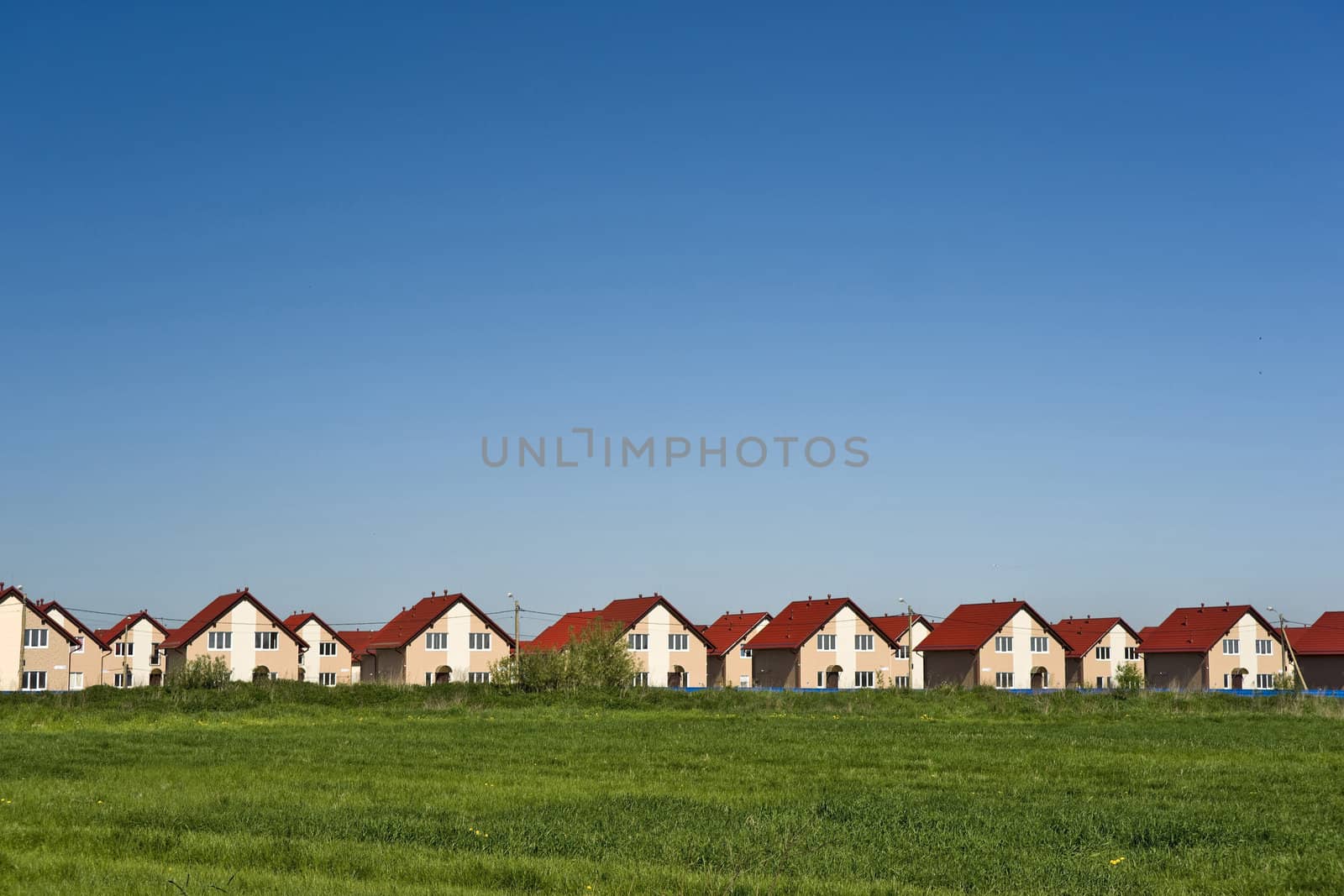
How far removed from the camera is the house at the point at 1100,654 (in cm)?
10350

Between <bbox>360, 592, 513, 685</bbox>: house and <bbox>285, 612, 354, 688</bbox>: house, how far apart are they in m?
11.4

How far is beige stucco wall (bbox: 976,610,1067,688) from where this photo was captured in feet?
312

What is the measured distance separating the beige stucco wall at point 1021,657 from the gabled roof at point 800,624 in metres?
7.75

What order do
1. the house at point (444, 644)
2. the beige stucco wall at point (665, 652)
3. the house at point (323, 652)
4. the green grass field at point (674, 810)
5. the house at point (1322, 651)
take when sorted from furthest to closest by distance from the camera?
the house at point (323, 652) < the house at point (1322, 651) < the beige stucco wall at point (665, 652) < the house at point (444, 644) < the green grass field at point (674, 810)

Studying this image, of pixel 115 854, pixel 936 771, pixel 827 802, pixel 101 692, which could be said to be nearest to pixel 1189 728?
pixel 936 771

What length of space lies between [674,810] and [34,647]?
88396 mm

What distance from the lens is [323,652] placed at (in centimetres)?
10538

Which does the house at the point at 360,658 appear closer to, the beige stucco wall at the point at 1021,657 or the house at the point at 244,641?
the house at the point at 244,641

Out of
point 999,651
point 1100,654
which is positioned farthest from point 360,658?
point 1100,654

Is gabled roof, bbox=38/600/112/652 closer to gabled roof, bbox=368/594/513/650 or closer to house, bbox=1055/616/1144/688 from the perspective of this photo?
gabled roof, bbox=368/594/513/650

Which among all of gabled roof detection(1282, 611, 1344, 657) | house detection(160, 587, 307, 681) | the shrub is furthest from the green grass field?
gabled roof detection(1282, 611, 1344, 657)

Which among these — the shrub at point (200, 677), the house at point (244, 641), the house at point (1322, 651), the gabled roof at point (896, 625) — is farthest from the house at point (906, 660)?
the shrub at point (200, 677)

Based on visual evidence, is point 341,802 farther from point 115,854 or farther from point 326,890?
point 326,890

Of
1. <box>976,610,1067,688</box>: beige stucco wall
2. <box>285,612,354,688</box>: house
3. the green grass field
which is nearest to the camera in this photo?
the green grass field
